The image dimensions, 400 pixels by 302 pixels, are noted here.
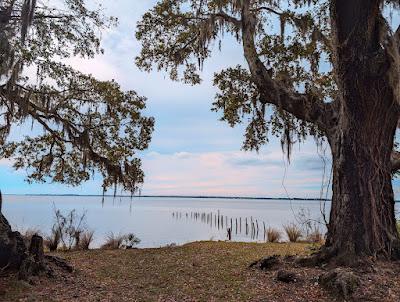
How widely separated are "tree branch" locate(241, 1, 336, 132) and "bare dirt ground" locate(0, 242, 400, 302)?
336cm

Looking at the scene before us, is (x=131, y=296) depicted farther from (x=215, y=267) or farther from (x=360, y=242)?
(x=360, y=242)

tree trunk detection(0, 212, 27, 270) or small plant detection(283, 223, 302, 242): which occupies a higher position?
tree trunk detection(0, 212, 27, 270)

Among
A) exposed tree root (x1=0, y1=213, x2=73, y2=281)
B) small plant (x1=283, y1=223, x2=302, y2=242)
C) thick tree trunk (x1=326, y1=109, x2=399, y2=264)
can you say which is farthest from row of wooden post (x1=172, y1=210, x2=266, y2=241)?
exposed tree root (x1=0, y1=213, x2=73, y2=281)

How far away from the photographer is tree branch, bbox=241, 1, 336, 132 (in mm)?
8883

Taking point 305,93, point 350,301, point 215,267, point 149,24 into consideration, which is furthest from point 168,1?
point 350,301

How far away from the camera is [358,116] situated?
782 centimetres

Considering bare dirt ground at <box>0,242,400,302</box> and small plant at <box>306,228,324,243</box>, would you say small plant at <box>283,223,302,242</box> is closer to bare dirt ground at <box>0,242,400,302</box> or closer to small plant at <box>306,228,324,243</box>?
small plant at <box>306,228,324,243</box>

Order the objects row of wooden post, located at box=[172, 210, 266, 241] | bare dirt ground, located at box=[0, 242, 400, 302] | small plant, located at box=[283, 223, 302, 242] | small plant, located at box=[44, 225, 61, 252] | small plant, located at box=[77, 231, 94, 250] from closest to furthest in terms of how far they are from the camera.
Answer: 1. bare dirt ground, located at box=[0, 242, 400, 302]
2. small plant, located at box=[44, 225, 61, 252]
3. small plant, located at box=[77, 231, 94, 250]
4. small plant, located at box=[283, 223, 302, 242]
5. row of wooden post, located at box=[172, 210, 266, 241]

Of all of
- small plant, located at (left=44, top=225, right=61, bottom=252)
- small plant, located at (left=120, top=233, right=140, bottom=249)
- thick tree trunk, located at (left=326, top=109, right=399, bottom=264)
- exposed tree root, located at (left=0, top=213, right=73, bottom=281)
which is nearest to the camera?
exposed tree root, located at (left=0, top=213, right=73, bottom=281)

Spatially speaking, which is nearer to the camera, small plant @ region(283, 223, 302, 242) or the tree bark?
the tree bark

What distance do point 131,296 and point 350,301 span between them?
3464mm

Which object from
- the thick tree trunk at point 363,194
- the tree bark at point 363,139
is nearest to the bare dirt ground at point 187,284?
the thick tree trunk at point 363,194

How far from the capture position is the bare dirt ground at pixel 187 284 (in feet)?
20.5

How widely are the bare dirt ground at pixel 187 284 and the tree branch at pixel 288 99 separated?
132 inches
